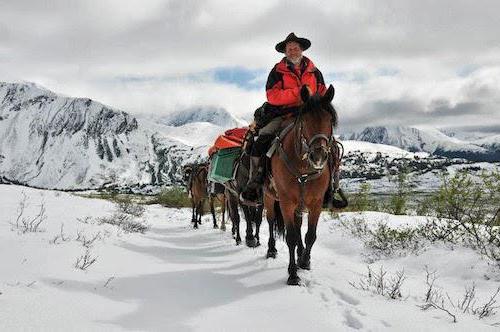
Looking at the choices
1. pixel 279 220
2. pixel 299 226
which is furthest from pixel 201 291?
pixel 279 220

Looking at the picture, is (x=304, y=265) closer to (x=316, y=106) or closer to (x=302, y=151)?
(x=302, y=151)

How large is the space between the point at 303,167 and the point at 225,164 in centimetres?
558

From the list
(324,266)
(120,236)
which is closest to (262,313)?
(324,266)

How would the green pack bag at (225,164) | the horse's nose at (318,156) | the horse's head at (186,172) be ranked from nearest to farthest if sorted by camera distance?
the horse's nose at (318,156) → the green pack bag at (225,164) → the horse's head at (186,172)

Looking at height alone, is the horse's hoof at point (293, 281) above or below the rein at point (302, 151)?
below

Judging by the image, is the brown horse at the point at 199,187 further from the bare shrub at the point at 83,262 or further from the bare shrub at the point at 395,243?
the bare shrub at the point at 83,262

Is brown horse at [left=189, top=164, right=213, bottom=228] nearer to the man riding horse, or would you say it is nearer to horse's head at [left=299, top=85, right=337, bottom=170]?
the man riding horse

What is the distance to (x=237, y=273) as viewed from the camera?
8.05m

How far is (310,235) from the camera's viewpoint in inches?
311

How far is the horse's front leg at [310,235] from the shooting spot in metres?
7.70

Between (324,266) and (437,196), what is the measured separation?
15.6 ft

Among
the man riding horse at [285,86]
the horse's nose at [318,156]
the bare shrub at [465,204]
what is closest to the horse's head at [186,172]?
the bare shrub at [465,204]

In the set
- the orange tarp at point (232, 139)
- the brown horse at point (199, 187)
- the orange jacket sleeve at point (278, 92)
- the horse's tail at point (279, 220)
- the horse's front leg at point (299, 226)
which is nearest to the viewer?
the horse's front leg at point (299, 226)

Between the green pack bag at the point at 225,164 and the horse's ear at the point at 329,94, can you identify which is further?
the green pack bag at the point at 225,164
